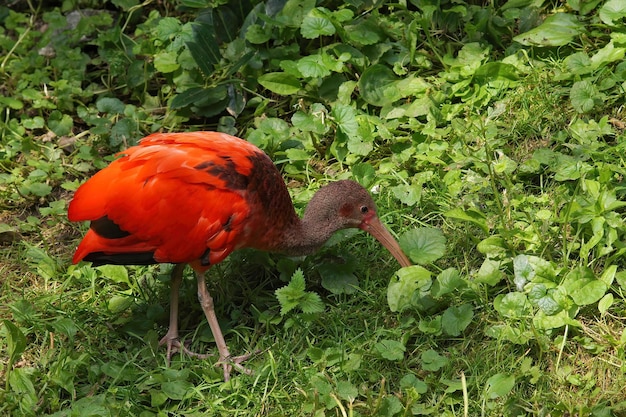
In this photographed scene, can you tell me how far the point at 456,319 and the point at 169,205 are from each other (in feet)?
4.75

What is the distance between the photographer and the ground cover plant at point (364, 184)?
4.02 m

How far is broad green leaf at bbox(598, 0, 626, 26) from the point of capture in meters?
5.30

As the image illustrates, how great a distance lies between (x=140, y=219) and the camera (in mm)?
4117

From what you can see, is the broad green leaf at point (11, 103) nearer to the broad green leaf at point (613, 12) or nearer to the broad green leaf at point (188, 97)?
the broad green leaf at point (188, 97)

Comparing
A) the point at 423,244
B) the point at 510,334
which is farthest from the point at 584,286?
the point at 423,244

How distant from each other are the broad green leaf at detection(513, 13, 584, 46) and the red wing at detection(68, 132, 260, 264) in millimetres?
2320

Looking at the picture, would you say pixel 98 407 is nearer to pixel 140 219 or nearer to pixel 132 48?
pixel 140 219

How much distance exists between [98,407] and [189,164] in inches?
46.7

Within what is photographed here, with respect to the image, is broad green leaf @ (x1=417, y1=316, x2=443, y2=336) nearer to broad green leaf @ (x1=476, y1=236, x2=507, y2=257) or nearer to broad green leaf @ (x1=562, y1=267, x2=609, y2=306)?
broad green leaf @ (x1=476, y1=236, x2=507, y2=257)

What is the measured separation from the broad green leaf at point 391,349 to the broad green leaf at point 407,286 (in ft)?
0.72

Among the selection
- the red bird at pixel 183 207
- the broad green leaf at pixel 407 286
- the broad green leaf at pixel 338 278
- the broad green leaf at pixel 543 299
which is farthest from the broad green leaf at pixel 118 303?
the broad green leaf at pixel 543 299

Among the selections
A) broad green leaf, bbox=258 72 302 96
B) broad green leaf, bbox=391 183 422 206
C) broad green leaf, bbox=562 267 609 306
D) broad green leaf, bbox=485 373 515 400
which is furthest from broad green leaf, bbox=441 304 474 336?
broad green leaf, bbox=258 72 302 96

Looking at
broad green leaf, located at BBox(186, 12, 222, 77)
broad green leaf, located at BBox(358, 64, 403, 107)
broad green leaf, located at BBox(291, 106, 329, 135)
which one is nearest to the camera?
broad green leaf, located at BBox(291, 106, 329, 135)

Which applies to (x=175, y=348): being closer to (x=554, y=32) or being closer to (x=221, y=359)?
(x=221, y=359)
